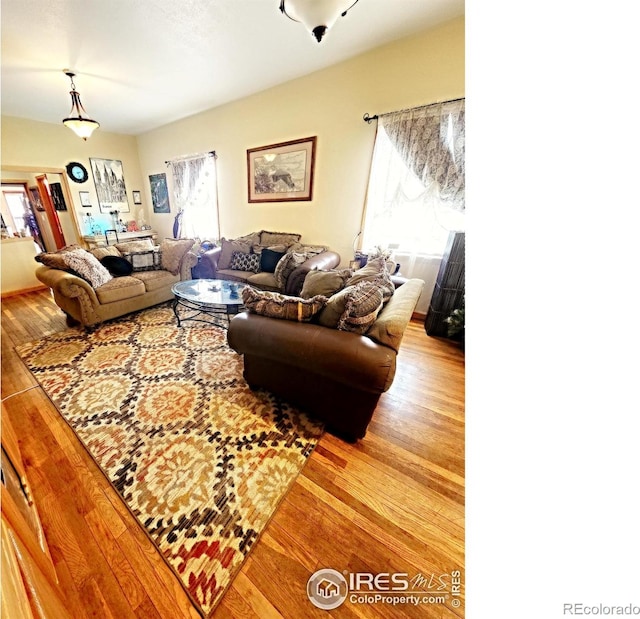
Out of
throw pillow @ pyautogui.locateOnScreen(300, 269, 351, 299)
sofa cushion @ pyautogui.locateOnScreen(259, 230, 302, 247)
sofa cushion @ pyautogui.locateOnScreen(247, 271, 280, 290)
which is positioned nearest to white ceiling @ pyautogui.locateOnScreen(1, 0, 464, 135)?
sofa cushion @ pyautogui.locateOnScreen(259, 230, 302, 247)

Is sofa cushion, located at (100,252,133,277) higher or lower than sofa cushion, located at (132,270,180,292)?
higher

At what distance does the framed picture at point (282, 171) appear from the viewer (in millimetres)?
3201

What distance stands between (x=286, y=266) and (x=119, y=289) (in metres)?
1.83

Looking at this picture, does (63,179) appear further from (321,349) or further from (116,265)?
(321,349)

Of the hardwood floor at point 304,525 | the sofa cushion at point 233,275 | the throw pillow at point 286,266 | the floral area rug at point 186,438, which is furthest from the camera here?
the sofa cushion at point 233,275

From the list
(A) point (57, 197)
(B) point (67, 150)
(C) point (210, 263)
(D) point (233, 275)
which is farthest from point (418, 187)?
(A) point (57, 197)

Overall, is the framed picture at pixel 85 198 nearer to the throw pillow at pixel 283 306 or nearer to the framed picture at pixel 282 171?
the framed picture at pixel 282 171

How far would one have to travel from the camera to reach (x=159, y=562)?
924 mm

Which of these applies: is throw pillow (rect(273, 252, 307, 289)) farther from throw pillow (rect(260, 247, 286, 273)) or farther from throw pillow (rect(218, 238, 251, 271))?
throw pillow (rect(218, 238, 251, 271))

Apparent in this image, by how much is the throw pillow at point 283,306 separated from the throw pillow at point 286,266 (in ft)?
4.51

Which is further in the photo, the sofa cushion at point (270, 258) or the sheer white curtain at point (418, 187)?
the sofa cushion at point (270, 258)

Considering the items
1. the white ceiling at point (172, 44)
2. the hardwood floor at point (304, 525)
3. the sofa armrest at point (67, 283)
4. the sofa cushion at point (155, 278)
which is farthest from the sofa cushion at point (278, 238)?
the hardwood floor at point (304, 525)

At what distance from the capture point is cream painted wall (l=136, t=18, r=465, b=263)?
91.8 inches

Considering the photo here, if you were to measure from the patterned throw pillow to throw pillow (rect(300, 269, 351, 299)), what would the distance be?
5.41 ft
